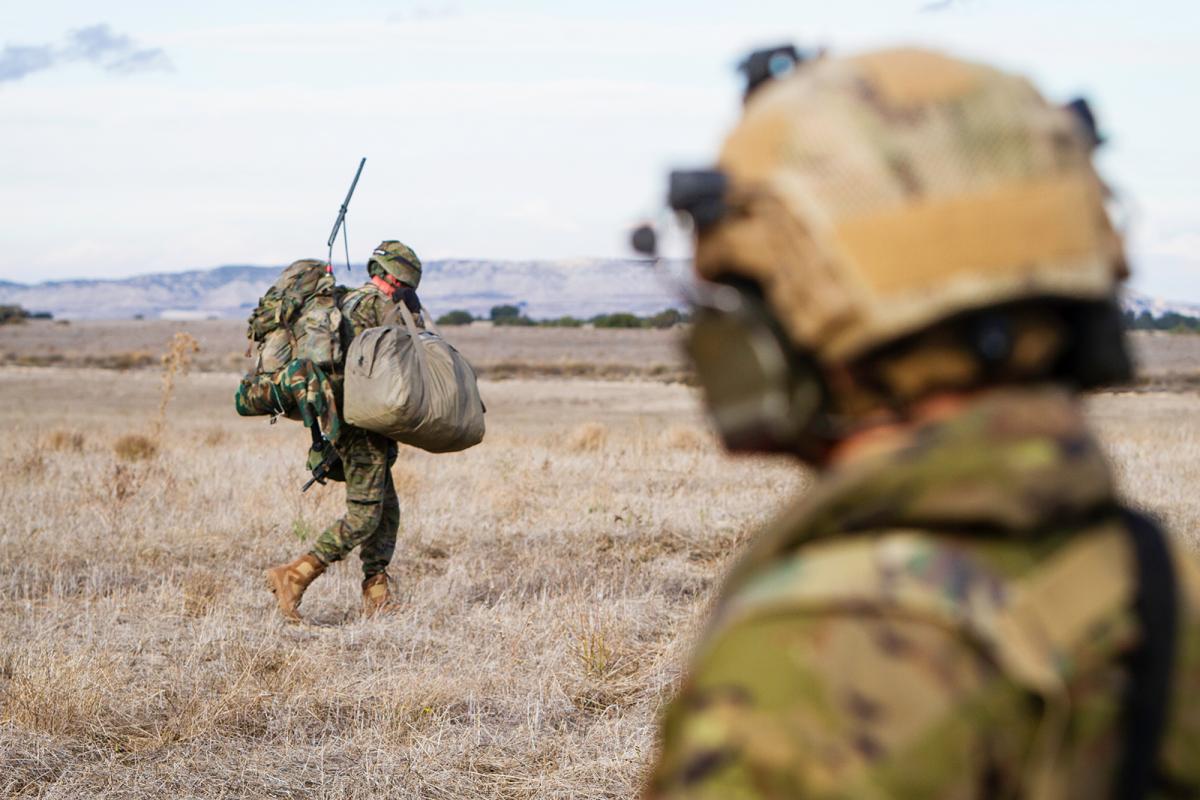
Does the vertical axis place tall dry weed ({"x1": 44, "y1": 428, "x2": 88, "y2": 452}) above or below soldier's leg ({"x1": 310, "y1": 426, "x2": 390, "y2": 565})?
below

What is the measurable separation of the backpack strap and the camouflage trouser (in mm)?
5859

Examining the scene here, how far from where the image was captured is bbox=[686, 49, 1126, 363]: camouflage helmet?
3.78ft

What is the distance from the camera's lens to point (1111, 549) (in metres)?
1.14

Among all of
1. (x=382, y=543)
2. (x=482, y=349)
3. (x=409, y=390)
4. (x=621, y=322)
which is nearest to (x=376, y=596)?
A: (x=382, y=543)

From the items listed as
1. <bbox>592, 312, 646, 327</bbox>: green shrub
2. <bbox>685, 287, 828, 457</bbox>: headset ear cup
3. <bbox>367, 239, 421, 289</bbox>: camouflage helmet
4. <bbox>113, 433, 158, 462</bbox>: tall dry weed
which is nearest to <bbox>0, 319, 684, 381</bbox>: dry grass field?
<bbox>592, 312, 646, 327</bbox>: green shrub

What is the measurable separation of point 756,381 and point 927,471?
0.67 feet

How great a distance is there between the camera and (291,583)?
21.9 feet

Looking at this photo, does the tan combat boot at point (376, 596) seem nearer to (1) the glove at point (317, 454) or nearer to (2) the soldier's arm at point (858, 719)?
(1) the glove at point (317, 454)

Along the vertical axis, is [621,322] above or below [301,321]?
below

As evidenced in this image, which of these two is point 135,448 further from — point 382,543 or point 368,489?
point 368,489

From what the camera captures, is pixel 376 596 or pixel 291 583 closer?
pixel 291 583

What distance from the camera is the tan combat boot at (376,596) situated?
686 cm

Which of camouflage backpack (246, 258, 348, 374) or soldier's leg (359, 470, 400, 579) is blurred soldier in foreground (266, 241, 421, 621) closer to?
soldier's leg (359, 470, 400, 579)

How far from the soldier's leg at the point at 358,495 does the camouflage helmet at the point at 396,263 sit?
83 centimetres
